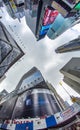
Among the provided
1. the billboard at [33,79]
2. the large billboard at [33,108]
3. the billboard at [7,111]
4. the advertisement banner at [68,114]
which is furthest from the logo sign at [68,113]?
the billboard at [33,79]

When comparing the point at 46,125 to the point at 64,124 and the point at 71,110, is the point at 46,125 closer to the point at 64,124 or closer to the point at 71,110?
the point at 64,124

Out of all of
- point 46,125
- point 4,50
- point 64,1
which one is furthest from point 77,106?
point 4,50

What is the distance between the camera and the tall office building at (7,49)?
47.6 m

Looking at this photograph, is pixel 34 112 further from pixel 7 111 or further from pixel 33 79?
pixel 33 79

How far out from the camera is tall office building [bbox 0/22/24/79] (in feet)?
156

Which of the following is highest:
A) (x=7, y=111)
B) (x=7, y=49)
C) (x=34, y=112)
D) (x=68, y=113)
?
(x=68, y=113)

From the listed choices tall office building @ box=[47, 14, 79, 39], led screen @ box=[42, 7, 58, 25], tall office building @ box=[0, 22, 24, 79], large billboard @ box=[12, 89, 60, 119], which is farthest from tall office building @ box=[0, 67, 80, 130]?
led screen @ box=[42, 7, 58, 25]

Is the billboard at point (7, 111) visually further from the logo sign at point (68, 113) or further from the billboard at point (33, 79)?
the billboard at point (33, 79)

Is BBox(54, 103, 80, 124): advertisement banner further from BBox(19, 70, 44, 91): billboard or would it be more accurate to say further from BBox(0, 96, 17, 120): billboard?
BBox(19, 70, 44, 91): billboard

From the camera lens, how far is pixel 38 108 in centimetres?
4412

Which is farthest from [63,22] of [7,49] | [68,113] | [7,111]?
[68,113]

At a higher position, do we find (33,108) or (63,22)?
(63,22)

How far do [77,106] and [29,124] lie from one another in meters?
3.87

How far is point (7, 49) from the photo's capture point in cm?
4797
